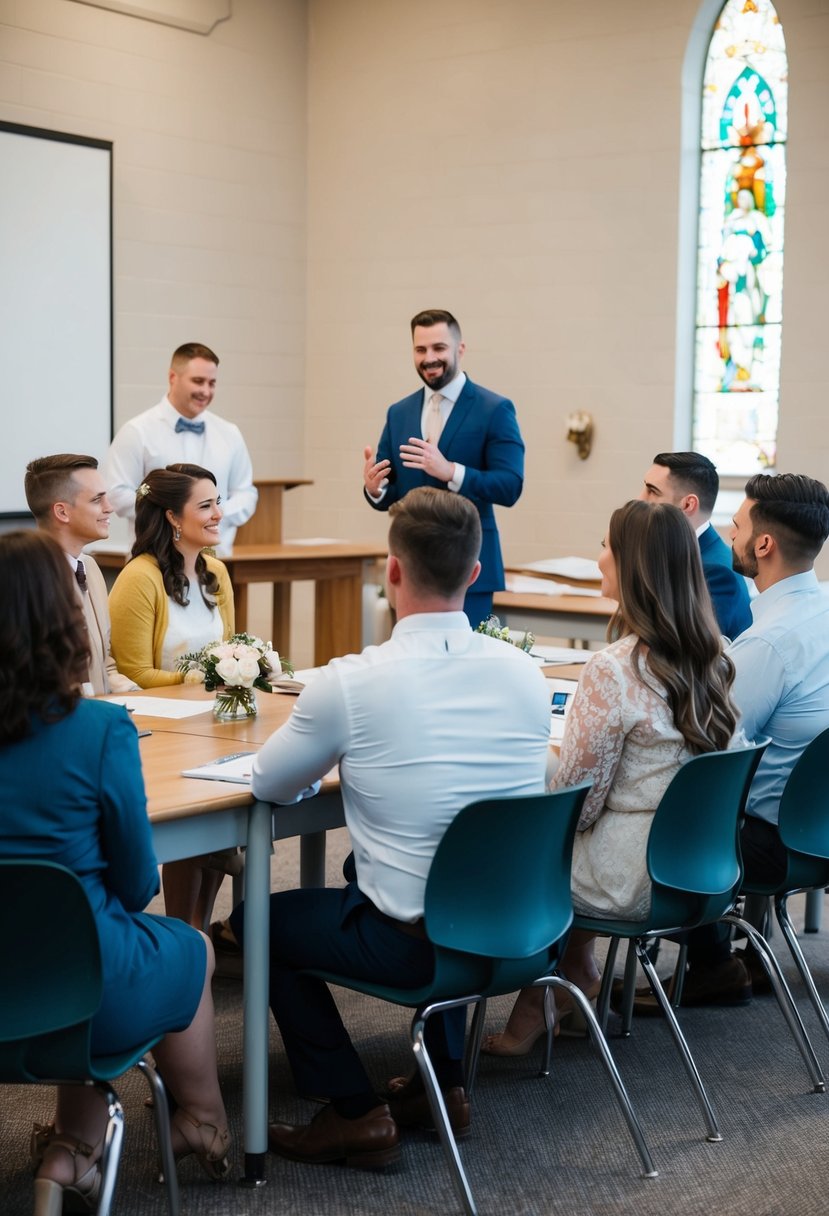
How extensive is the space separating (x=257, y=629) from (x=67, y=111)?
124 inches

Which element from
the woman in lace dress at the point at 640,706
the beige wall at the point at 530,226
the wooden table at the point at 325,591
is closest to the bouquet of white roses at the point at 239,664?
the woman in lace dress at the point at 640,706

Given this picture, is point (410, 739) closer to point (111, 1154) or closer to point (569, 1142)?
point (111, 1154)

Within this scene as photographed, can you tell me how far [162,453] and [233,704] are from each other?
Result: 2980mm

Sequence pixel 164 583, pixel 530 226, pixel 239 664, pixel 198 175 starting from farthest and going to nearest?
pixel 198 175 < pixel 530 226 < pixel 164 583 < pixel 239 664

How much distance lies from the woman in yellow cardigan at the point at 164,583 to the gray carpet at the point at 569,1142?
98 cm

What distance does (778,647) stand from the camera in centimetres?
324

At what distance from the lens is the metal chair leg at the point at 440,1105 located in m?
2.36

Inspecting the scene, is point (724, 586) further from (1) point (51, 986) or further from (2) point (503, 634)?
(1) point (51, 986)

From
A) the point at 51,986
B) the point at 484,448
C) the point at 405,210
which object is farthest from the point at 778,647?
the point at 405,210

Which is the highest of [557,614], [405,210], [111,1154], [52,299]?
[405,210]

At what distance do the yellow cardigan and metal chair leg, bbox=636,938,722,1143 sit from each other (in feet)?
5.19

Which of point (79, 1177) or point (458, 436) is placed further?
point (458, 436)

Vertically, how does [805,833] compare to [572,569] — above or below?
below


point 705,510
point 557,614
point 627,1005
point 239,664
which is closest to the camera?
point 239,664
